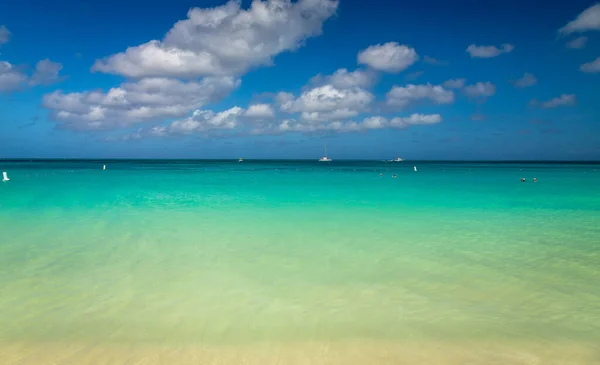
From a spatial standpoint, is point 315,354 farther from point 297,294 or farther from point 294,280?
point 294,280

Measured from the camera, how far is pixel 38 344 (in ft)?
15.6

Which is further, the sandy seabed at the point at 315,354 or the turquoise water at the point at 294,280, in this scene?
the turquoise water at the point at 294,280

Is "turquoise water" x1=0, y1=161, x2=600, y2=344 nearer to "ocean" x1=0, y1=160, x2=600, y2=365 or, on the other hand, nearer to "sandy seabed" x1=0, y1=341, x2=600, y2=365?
"ocean" x1=0, y1=160, x2=600, y2=365

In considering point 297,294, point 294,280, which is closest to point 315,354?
point 297,294

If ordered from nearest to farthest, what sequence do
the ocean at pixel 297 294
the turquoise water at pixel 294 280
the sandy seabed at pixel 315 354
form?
the sandy seabed at pixel 315 354, the ocean at pixel 297 294, the turquoise water at pixel 294 280

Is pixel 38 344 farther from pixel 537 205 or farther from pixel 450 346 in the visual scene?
pixel 537 205

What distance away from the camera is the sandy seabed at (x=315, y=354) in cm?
443

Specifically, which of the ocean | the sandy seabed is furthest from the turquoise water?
the sandy seabed

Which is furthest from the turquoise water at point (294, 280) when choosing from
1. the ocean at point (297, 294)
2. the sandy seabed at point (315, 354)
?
the sandy seabed at point (315, 354)

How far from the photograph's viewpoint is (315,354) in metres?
4.61

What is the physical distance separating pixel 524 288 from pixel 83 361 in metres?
7.05

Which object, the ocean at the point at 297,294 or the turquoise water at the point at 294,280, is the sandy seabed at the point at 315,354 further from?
the turquoise water at the point at 294,280

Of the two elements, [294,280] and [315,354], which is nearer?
[315,354]

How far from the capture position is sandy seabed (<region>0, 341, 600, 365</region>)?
174 inches
